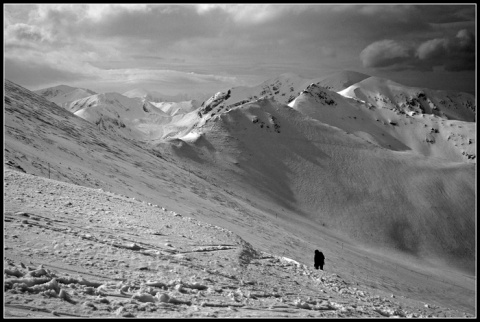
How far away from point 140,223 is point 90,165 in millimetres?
20915

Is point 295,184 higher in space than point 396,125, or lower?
lower

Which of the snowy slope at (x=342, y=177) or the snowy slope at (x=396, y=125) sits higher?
the snowy slope at (x=396, y=125)

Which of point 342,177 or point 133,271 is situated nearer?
point 133,271

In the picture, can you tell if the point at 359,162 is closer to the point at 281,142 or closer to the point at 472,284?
the point at 281,142

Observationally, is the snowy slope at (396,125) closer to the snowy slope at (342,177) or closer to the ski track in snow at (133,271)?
the snowy slope at (342,177)

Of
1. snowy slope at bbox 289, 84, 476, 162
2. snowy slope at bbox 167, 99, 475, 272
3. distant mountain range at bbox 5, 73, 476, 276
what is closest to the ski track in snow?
distant mountain range at bbox 5, 73, 476, 276

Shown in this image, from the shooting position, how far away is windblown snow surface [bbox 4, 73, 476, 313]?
31328 millimetres

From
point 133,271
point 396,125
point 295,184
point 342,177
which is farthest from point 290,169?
point 396,125

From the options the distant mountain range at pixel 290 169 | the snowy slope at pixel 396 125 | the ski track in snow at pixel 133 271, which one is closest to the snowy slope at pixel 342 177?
the distant mountain range at pixel 290 169

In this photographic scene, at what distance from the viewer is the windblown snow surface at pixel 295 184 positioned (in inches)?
1233

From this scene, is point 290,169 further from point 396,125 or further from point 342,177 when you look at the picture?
point 396,125

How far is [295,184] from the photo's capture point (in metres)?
81.2

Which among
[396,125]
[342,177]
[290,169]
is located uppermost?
[396,125]

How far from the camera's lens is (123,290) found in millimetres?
8461
